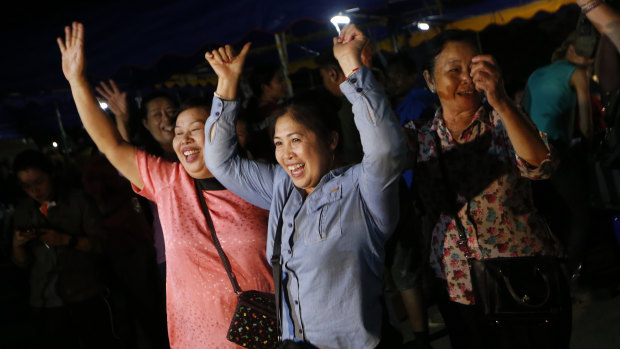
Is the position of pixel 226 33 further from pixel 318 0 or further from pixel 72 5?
pixel 72 5

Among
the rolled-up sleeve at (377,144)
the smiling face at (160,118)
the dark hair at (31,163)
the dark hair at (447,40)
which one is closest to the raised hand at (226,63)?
the rolled-up sleeve at (377,144)

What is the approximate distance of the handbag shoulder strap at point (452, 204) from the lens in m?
2.35

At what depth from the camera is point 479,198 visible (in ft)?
7.62

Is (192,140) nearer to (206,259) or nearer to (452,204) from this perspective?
(206,259)

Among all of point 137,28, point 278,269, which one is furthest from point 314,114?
point 137,28

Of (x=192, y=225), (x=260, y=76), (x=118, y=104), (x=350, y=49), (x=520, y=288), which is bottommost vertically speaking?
(x=520, y=288)

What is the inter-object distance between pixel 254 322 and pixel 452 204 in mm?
1075

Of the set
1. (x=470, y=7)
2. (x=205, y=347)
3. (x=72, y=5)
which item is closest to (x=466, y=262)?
(x=205, y=347)

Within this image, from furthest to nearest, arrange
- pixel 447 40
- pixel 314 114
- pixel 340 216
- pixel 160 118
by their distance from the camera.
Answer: pixel 160 118, pixel 447 40, pixel 314 114, pixel 340 216

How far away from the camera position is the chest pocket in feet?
6.14

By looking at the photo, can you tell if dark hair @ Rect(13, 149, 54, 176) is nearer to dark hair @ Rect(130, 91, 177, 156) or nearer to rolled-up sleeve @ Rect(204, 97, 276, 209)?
dark hair @ Rect(130, 91, 177, 156)

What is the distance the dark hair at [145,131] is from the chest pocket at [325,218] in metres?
1.98

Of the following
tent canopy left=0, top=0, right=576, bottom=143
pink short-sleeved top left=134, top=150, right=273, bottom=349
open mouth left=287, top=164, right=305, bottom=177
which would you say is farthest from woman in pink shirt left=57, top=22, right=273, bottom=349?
tent canopy left=0, top=0, right=576, bottom=143

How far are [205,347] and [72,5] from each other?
330cm
